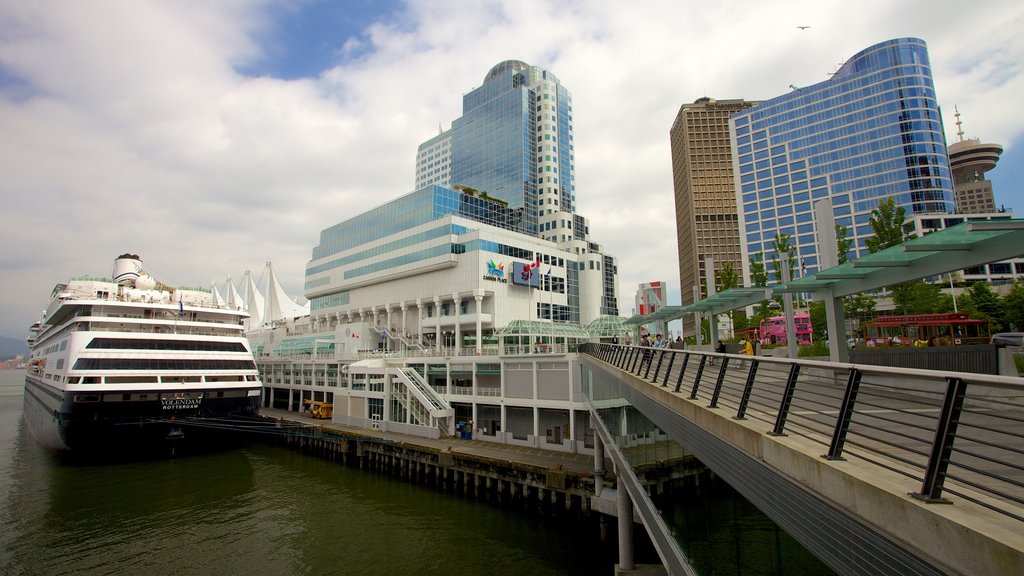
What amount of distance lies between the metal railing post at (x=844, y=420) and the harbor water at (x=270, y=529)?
6.10m

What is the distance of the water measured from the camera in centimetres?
1964

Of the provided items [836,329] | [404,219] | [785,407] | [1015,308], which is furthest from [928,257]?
[404,219]

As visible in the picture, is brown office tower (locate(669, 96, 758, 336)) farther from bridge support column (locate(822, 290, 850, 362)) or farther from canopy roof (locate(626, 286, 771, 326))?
bridge support column (locate(822, 290, 850, 362))

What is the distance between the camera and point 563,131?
93500 mm

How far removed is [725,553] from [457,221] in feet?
163

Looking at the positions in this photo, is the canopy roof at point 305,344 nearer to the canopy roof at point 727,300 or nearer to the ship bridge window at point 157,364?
the ship bridge window at point 157,364

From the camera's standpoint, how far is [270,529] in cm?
2347

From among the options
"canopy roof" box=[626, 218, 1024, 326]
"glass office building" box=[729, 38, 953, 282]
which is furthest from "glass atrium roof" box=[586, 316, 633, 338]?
"glass office building" box=[729, 38, 953, 282]

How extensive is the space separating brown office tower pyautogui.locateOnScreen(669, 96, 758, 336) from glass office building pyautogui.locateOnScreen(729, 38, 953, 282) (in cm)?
1514

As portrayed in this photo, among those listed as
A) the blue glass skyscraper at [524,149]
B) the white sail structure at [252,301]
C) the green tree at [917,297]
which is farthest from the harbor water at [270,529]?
the white sail structure at [252,301]

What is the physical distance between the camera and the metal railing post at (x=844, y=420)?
482 cm

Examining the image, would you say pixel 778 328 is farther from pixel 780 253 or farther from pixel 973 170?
pixel 973 170

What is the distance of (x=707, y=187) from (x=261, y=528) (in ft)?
442

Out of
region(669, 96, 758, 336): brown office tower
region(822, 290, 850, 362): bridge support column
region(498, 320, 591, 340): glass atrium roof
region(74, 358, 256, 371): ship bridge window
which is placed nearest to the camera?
region(822, 290, 850, 362): bridge support column
